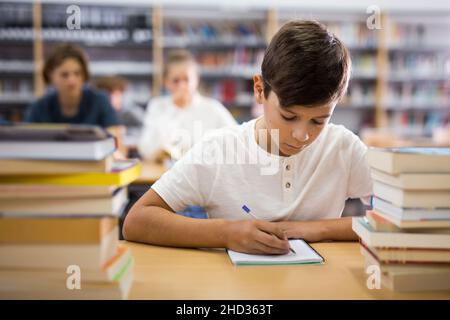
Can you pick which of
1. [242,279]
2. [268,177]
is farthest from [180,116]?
[242,279]

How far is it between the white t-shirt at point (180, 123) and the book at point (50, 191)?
236cm

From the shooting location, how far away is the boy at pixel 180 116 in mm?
3271

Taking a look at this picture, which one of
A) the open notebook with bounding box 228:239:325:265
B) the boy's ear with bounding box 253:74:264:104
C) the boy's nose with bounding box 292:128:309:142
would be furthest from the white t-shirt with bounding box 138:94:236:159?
the open notebook with bounding box 228:239:325:265

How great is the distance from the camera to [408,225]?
2.73 feet

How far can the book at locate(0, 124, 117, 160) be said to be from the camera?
72cm

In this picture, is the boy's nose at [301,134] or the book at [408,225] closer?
the book at [408,225]

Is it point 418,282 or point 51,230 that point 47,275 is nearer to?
point 51,230

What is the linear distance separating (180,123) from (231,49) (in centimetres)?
285

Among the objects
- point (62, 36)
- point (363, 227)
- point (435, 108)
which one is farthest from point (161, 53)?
point (363, 227)

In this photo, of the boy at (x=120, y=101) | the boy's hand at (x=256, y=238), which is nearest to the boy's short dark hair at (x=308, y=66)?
the boy's hand at (x=256, y=238)

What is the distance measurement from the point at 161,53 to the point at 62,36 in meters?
1.13

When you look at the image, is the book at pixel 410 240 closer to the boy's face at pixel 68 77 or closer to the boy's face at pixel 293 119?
the boy's face at pixel 293 119

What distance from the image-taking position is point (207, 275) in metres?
0.93
